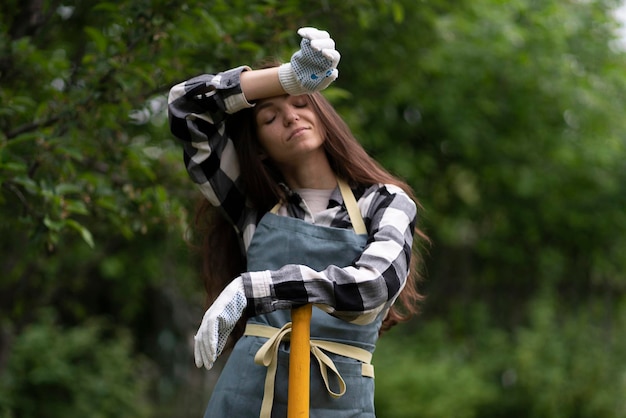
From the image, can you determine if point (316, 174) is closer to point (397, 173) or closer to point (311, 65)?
point (311, 65)

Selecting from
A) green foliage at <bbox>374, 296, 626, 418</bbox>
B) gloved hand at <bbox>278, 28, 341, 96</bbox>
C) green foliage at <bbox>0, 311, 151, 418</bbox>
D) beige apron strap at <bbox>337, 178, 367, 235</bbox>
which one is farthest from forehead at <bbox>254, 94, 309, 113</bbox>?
green foliage at <bbox>374, 296, 626, 418</bbox>

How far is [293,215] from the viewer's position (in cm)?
203

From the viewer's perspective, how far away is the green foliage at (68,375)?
5180 mm

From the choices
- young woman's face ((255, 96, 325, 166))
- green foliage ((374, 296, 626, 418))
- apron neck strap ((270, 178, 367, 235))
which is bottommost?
green foliage ((374, 296, 626, 418))

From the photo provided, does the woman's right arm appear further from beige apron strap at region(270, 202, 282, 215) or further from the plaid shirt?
beige apron strap at region(270, 202, 282, 215)

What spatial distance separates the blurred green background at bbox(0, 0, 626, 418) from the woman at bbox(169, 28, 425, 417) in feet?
1.66

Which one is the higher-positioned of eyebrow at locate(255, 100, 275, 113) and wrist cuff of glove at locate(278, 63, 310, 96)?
wrist cuff of glove at locate(278, 63, 310, 96)

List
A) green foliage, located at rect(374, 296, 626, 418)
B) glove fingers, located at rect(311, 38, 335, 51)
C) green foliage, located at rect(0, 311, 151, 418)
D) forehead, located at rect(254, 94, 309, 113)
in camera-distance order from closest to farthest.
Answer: glove fingers, located at rect(311, 38, 335, 51)
forehead, located at rect(254, 94, 309, 113)
green foliage, located at rect(0, 311, 151, 418)
green foliage, located at rect(374, 296, 626, 418)

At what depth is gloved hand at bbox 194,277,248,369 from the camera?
1.62 metres

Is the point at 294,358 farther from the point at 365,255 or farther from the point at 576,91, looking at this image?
the point at 576,91

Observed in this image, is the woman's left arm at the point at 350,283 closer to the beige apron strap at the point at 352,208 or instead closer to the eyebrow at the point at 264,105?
the beige apron strap at the point at 352,208

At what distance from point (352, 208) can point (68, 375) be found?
12.3 feet

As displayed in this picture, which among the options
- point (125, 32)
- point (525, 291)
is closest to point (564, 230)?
point (525, 291)

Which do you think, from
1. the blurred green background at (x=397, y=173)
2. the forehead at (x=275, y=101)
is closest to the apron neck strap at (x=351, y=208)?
the forehead at (x=275, y=101)
